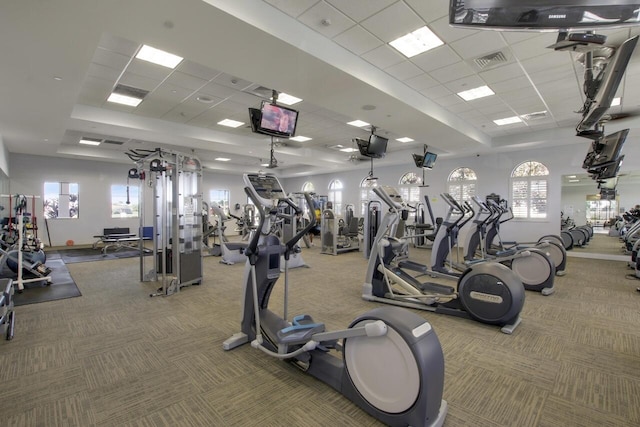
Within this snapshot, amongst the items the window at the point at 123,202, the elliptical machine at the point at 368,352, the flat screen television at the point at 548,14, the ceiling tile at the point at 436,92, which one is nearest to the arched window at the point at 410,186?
the ceiling tile at the point at 436,92

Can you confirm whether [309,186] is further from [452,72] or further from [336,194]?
[452,72]

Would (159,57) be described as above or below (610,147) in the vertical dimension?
above

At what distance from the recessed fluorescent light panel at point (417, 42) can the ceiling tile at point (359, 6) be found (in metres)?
0.71

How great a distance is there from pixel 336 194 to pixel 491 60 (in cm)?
Answer: 1118

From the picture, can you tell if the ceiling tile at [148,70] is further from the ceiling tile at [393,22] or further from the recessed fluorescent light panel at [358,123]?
the recessed fluorescent light panel at [358,123]

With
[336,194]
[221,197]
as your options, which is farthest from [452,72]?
[221,197]

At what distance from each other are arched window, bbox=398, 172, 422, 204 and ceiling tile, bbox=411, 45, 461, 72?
26.4ft

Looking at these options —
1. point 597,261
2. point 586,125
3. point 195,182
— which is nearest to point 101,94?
point 195,182

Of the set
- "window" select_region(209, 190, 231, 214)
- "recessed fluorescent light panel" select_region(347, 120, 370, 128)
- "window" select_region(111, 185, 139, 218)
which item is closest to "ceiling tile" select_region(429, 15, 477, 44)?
"recessed fluorescent light panel" select_region(347, 120, 370, 128)

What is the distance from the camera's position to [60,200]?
1112 cm

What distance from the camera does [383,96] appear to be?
5.14 meters

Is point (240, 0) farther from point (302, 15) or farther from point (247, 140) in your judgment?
point (247, 140)

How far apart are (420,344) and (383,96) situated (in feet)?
14.1

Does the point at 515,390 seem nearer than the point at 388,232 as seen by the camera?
Yes
